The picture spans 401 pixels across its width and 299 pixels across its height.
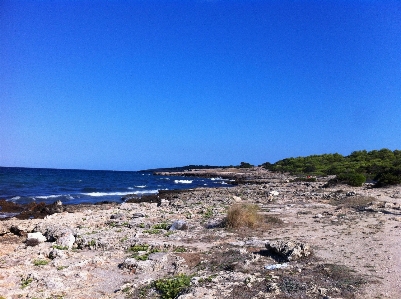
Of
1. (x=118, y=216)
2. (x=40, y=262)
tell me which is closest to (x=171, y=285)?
(x=40, y=262)

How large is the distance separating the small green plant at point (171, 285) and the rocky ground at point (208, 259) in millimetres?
21

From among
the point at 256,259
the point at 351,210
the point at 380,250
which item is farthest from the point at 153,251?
the point at 351,210

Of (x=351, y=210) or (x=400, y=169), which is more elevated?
(x=400, y=169)

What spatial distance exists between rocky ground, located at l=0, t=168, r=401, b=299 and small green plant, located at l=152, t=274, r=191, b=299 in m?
0.02

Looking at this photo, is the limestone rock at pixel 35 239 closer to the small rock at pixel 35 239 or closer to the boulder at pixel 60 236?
the small rock at pixel 35 239

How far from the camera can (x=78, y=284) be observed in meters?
6.93

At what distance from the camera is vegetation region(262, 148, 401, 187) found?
2714cm

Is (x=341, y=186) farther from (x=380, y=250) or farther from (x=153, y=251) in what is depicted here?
(x=153, y=251)

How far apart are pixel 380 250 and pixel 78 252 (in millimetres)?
7735

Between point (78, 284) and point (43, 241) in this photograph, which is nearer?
point (78, 284)

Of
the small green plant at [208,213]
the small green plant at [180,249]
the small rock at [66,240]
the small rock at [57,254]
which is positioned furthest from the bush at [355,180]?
the small rock at [57,254]

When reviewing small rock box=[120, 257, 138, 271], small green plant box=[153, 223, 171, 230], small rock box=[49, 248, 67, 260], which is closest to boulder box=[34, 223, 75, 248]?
small rock box=[49, 248, 67, 260]

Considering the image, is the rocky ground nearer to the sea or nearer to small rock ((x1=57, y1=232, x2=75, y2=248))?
small rock ((x1=57, y1=232, x2=75, y2=248))

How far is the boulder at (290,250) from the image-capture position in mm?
7828
